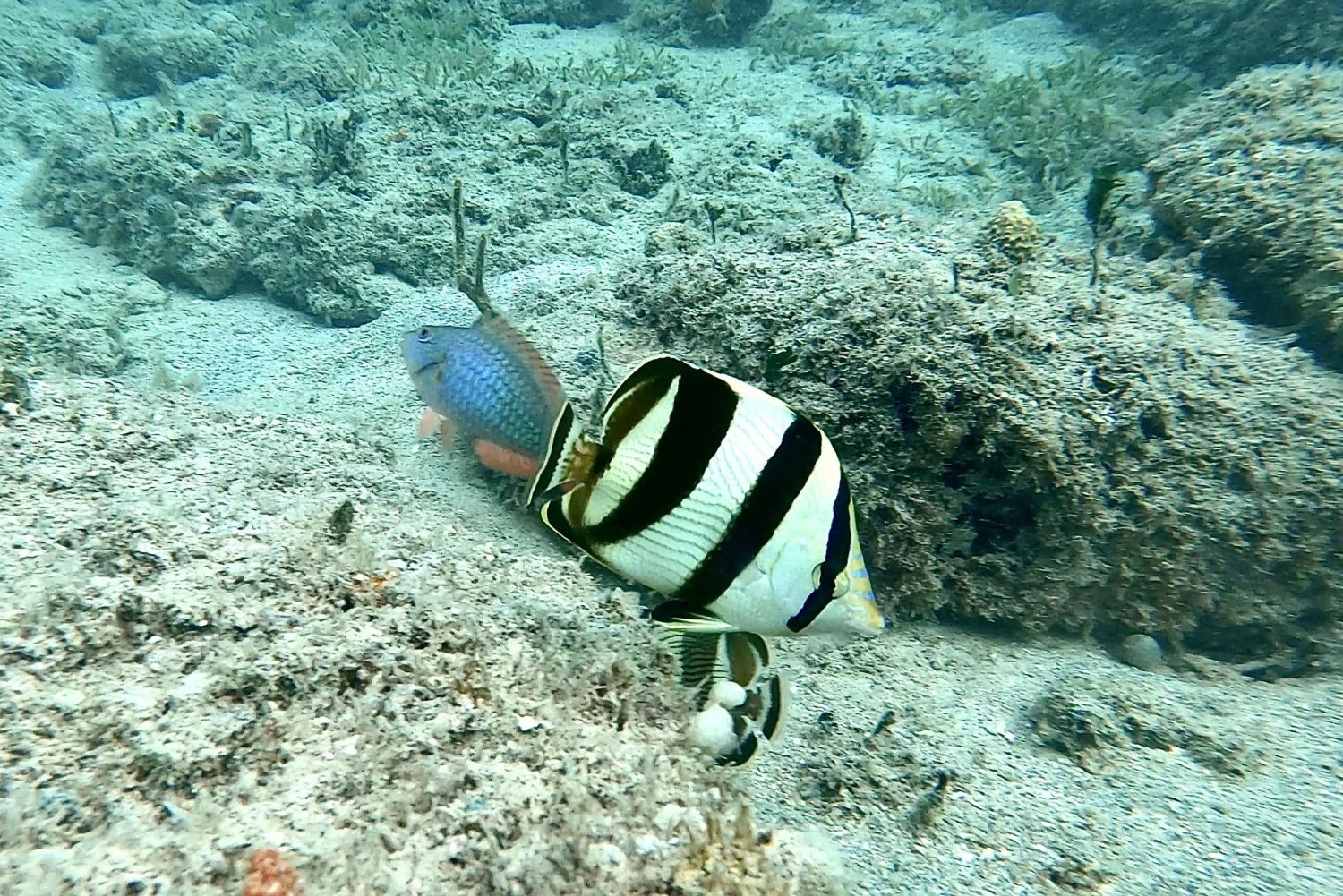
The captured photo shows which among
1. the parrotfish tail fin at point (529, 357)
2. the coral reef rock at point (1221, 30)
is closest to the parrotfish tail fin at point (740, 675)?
the parrotfish tail fin at point (529, 357)

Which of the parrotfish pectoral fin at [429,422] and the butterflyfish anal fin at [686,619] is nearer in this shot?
the butterflyfish anal fin at [686,619]

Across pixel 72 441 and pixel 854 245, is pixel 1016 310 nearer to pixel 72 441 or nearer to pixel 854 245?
pixel 854 245

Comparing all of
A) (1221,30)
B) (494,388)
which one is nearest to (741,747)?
(494,388)

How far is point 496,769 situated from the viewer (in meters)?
1.34

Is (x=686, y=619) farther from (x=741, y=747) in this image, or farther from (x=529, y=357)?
(x=529, y=357)

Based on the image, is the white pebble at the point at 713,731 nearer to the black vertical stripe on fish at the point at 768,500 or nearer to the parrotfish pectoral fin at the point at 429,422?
the black vertical stripe on fish at the point at 768,500

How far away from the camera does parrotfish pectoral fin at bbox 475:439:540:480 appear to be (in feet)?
8.30

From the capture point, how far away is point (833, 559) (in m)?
1.28

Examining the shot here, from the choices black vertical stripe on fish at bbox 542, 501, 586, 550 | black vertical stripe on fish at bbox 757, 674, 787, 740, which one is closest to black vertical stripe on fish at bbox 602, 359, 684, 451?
black vertical stripe on fish at bbox 542, 501, 586, 550

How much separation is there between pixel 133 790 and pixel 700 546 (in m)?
1.08

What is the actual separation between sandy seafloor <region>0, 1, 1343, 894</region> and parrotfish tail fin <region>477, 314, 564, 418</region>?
586 mm

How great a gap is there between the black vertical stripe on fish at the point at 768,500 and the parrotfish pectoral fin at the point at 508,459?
1.37m

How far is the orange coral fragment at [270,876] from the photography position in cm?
110

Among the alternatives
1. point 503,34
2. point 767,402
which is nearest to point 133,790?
point 767,402
